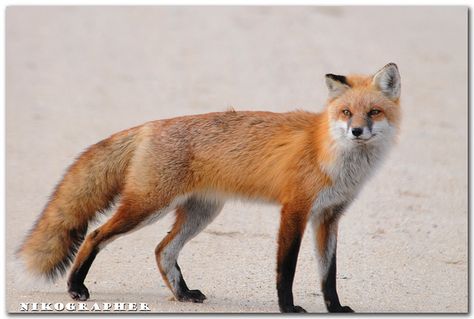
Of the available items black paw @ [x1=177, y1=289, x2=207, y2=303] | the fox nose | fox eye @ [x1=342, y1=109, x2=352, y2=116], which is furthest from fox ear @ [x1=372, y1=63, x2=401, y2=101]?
black paw @ [x1=177, y1=289, x2=207, y2=303]

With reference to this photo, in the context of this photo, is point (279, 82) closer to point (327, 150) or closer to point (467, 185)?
point (467, 185)

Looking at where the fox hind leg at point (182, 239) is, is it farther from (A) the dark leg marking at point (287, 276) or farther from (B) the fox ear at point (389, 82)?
(B) the fox ear at point (389, 82)

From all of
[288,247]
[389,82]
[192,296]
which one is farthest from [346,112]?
[192,296]

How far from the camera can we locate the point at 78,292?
7.74 m

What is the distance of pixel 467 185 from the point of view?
476 inches

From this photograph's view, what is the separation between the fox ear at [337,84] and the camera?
24.3 feet

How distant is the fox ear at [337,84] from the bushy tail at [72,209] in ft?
5.77

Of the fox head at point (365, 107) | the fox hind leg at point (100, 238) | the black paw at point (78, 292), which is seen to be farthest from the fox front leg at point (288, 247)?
the black paw at point (78, 292)

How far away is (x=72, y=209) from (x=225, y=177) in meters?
1.32

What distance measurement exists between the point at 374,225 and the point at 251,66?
7.40 m

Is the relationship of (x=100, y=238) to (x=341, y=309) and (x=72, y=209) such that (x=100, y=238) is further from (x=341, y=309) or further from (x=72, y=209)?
(x=341, y=309)

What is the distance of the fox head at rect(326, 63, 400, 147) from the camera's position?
714 cm

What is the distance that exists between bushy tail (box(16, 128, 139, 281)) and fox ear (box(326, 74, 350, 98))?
1.76m

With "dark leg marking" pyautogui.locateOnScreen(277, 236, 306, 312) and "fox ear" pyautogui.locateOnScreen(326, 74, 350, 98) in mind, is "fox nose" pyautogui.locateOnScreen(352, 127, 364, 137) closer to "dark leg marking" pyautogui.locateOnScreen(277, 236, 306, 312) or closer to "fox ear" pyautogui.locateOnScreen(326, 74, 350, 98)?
"fox ear" pyautogui.locateOnScreen(326, 74, 350, 98)
